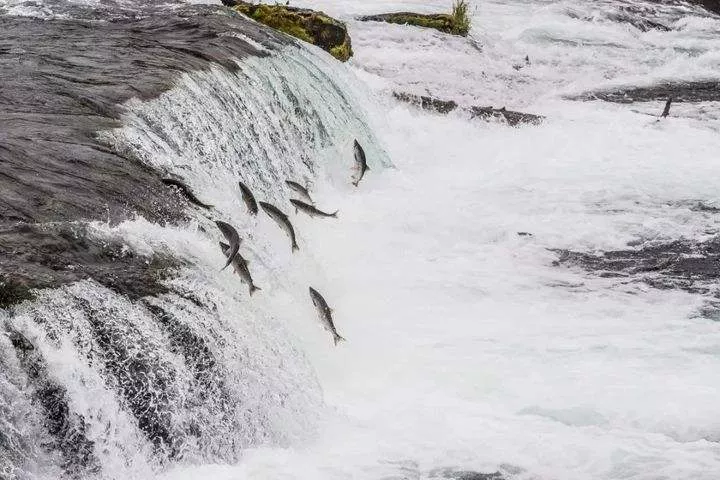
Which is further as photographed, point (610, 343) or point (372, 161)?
point (372, 161)

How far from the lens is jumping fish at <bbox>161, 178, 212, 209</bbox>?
6590 millimetres

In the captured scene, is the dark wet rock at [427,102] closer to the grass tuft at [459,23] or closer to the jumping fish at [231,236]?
the grass tuft at [459,23]

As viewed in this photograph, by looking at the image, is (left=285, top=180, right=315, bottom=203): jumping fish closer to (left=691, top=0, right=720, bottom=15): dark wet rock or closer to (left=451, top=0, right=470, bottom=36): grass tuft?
(left=451, top=0, right=470, bottom=36): grass tuft

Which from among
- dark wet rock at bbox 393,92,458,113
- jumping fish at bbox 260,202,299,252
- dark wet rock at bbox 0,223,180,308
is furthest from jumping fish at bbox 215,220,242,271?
dark wet rock at bbox 393,92,458,113

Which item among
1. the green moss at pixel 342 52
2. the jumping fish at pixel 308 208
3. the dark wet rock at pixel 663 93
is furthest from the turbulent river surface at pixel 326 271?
the green moss at pixel 342 52

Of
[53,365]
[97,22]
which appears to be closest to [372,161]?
[97,22]

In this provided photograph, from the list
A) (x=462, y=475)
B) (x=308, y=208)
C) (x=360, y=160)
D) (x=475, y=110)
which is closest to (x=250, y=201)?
(x=308, y=208)

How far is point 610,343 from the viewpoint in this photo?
6.66 meters

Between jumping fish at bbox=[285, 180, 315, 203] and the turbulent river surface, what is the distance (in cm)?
19

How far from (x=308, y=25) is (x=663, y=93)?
4.86 meters

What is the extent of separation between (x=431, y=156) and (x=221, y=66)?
2.95m

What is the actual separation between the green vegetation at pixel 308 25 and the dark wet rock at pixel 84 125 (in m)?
1.75

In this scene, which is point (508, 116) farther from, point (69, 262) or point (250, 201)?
point (69, 262)

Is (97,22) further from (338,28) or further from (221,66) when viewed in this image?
(338,28)
